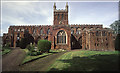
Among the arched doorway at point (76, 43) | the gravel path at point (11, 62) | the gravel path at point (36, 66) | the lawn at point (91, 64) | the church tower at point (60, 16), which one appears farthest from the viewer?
the church tower at point (60, 16)

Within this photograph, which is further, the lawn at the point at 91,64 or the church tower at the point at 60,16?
the church tower at the point at 60,16

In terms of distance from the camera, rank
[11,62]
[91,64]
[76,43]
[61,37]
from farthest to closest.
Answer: [76,43] → [61,37] → [11,62] → [91,64]

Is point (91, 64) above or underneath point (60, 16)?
underneath

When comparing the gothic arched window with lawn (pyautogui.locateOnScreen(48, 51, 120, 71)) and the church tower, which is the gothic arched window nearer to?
the church tower

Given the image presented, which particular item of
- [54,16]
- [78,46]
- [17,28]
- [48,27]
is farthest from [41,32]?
[78,46]

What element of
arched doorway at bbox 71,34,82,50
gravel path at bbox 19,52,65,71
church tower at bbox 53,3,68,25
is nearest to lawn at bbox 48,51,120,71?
gravel path at bbox 19,52,65,71

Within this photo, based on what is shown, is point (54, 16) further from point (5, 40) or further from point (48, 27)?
point (5, 40)

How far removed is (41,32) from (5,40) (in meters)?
19.0

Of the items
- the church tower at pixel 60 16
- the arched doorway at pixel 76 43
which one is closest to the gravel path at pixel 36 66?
the arched doorway at pixel 76 43

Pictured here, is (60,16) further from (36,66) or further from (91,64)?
(91,64)

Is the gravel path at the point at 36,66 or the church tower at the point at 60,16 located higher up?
the church tower at the point at 60,16

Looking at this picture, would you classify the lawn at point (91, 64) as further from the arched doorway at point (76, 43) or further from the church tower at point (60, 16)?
the church tower at point (60, 16)

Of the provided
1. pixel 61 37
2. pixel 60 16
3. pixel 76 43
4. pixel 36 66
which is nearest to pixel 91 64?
pixel 36 66

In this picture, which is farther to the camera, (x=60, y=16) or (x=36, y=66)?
(x=60, y=16)
